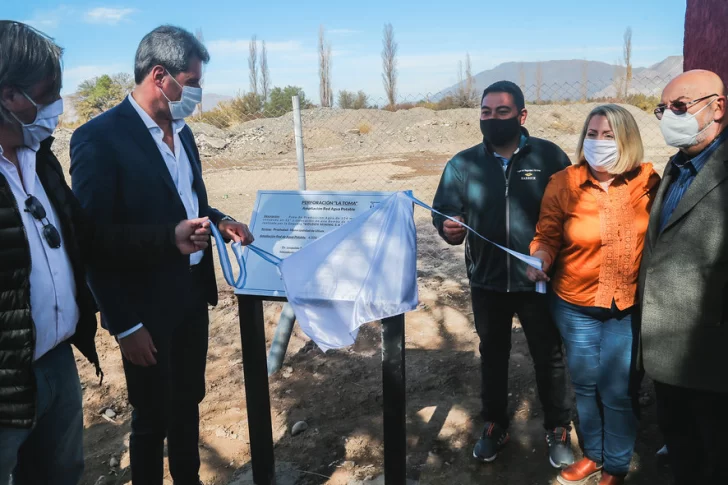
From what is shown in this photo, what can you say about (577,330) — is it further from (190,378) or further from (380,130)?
(380,130)

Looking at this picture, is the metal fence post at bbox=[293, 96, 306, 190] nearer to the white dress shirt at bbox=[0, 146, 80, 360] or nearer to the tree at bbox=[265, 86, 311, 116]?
the white dress shirt at bbox=[0, 146, 80, 360]

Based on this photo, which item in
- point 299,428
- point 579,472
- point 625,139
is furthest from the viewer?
point 299,428

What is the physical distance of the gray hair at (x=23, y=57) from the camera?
1.59 m

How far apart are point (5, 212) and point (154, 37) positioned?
3.82ft

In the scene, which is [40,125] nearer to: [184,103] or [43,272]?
[43,272]

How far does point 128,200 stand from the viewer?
2.28 metres

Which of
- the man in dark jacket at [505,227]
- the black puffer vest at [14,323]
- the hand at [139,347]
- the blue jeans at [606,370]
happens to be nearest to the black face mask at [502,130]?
the man in dark jacket at [505,227]

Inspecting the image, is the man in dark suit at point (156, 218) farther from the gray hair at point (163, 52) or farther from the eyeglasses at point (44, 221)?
the eyeglasses at point (44, 221)

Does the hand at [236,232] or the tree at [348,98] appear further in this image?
the tree at [348,98]

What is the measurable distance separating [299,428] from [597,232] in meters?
2.19

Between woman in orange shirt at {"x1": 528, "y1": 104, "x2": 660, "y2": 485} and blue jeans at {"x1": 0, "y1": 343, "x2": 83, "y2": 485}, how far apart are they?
2.01 m

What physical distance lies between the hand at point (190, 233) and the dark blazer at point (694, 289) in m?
1.83

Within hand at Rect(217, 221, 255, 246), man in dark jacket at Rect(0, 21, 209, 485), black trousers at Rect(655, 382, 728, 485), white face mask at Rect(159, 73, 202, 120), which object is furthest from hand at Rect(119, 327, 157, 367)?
black trousers at Rect(655, 382, 728, 485)

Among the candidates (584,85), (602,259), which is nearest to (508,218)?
(602,259)
